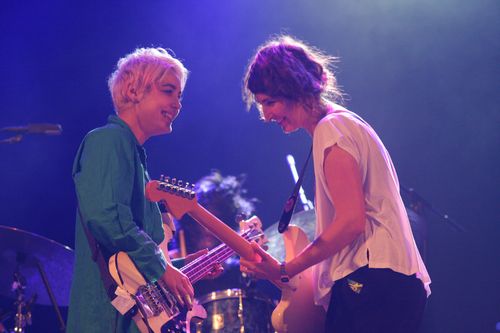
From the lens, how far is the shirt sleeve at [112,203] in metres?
2.76

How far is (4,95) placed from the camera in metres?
6.46

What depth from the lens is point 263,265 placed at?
324 centimetres

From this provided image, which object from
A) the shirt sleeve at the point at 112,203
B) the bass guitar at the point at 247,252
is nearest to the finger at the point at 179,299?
the shirt sleeve at the point at 112,203

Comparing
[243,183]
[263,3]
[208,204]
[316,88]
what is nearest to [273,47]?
[316,88]

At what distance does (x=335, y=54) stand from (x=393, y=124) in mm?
1190

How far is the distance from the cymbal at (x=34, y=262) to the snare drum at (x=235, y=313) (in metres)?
1.20

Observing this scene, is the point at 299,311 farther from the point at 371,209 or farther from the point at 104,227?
the point at 104,227

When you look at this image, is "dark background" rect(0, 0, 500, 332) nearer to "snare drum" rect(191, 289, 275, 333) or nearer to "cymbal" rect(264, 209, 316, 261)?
"cymbal" rect(264, 209, 316, 261)

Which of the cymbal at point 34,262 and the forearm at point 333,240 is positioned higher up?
the cymbal at point 34,262

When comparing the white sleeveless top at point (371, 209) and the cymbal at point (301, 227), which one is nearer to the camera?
the white sleeveless top at point (371, 209)

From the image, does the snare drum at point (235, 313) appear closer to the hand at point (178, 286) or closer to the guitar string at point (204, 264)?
the guitar string at point (204, 264)

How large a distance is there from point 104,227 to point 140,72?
1.12 m

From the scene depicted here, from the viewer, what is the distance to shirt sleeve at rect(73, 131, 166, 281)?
9.04 feet

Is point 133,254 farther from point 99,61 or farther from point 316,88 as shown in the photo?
point 99,61
